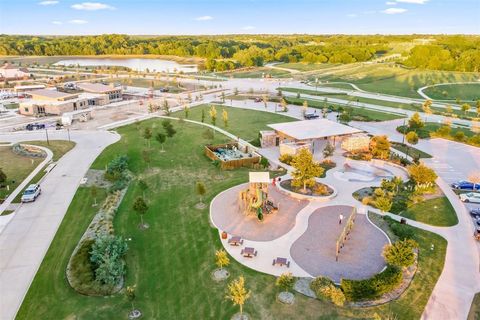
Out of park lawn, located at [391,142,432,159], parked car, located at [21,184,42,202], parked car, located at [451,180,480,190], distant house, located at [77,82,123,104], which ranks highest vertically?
distant house, located at [77,82,123,104]

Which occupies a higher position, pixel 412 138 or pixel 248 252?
pixel 412 138

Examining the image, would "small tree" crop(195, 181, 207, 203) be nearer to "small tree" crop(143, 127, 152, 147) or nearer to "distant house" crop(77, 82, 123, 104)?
"small tree" crop(143, 127, 152, 147)

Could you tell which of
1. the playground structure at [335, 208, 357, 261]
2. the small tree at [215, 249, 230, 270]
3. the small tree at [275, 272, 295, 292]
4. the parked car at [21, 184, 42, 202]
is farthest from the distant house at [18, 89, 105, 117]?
the small tree at [275, 272, 295, 292]

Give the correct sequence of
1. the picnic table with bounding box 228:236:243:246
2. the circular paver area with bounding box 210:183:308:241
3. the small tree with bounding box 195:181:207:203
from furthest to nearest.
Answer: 1. the small tree with bounding box 195:181:207:203
2. the circular paver area with bounding box 210:183:308:241
3. the picnic table with bounding box 228:236:243:246

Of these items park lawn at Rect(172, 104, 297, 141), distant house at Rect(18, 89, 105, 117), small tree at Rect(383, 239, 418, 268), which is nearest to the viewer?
small tree at Rect(383, 239, 418, 268)

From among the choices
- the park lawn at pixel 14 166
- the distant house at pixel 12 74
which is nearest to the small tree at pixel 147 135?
the park lawn at pixel 14 166

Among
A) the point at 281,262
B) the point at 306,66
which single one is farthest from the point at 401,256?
the point at 306,66

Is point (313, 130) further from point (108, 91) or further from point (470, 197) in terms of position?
point (108, 91)
